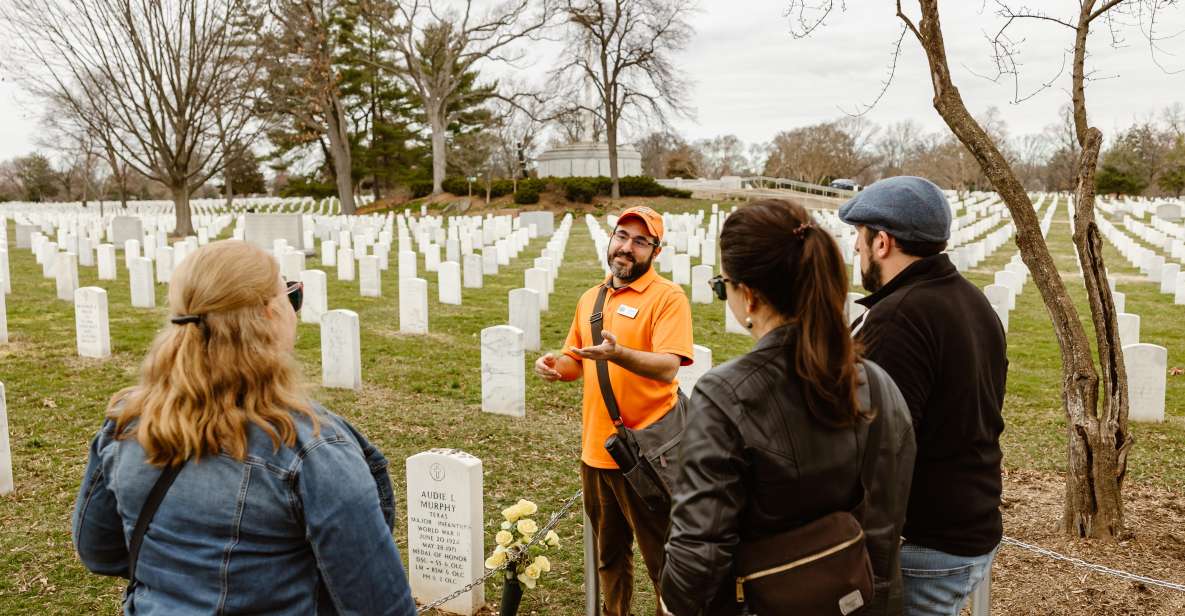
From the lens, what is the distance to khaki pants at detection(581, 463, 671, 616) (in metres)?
3.43

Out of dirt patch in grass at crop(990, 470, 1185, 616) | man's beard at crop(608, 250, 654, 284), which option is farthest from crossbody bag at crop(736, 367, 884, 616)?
dirt patch in grass at crop(990, 470, 1185, 616)

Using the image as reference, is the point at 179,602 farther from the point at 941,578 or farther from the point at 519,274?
the point at 519,274

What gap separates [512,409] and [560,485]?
187 centimetres

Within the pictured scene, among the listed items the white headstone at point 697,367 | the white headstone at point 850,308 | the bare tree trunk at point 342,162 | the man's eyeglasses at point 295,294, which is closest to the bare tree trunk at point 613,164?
the bare tree trunk at point 342,162

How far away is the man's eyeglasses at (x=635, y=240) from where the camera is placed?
3.66 m

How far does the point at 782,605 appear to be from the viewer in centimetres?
189

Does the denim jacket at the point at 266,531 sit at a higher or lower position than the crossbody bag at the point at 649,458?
higher

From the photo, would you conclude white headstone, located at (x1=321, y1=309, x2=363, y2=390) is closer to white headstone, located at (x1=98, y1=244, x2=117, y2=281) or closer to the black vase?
the black vase

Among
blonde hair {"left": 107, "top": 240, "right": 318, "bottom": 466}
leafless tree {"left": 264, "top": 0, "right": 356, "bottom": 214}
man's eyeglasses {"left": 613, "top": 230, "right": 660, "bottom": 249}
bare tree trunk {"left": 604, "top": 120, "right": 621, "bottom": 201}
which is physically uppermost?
leafless tree {"left": 264, "top": 0, "right": 356, "bottom": 214}

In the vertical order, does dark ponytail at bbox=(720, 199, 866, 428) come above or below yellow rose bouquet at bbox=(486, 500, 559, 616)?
above

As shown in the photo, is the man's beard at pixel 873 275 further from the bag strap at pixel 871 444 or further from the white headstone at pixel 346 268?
the white headstone at pixel 346 268

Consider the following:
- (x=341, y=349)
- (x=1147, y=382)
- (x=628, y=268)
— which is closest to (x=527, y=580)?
(x=628, y=268)

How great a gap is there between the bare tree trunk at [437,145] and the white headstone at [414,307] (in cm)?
3342

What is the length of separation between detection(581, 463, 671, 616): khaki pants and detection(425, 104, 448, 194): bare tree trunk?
41620 mm
